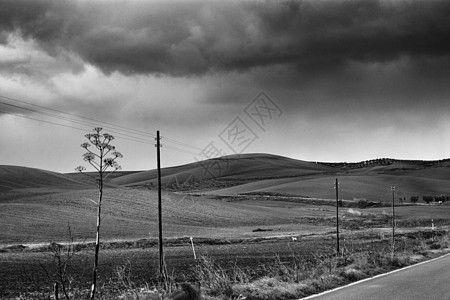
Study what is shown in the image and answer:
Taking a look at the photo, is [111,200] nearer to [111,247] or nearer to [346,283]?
[111,247]

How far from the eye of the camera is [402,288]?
1568cm

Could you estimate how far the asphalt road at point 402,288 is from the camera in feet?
46.3

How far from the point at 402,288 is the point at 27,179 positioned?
137262 mm

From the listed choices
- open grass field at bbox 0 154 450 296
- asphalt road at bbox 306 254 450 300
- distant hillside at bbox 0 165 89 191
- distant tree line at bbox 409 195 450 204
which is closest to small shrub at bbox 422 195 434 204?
distant tree line at bbox 409 195 450 204

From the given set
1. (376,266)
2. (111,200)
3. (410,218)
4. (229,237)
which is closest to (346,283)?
(376,266)

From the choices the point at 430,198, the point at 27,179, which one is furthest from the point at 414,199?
the point at 27,179

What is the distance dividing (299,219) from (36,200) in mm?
Answer: 40221

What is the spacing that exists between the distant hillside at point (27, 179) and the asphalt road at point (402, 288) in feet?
373

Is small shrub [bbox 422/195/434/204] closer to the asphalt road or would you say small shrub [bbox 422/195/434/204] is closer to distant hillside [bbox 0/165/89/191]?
distant hillside [bbox 0/165/89/191]

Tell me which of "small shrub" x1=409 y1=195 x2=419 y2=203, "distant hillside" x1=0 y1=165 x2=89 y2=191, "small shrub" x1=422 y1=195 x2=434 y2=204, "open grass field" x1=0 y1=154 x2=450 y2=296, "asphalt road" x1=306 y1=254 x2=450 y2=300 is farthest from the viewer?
"small shrub" x1=422 y1=195 x2=434 y2=204

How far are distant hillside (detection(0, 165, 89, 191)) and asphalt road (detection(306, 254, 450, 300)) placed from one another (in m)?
114

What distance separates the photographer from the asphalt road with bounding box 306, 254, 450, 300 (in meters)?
14.1

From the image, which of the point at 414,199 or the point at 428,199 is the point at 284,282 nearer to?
the point at 414,199

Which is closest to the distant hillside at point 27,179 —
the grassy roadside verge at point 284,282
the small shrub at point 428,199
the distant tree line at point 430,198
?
the distant tree line at point 430,198
